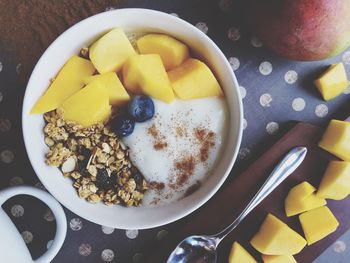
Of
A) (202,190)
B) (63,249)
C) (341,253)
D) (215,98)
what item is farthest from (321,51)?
(63,249)

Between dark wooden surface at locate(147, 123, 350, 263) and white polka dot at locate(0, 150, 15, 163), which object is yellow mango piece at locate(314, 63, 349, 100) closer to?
dark wooden surface at locate(147, 123, 350, 263)

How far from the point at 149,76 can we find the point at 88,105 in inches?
4.5

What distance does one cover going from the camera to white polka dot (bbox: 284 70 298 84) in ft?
3.49

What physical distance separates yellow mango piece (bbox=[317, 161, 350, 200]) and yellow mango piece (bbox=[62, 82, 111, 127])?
1.48ft

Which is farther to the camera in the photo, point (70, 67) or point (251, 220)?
point (251, 220)

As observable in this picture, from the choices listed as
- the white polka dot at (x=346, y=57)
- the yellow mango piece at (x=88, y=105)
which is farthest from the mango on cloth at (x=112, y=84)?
the white polka dot at (x=346, y=57)

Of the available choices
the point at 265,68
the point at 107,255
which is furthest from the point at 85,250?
the point at 265,68

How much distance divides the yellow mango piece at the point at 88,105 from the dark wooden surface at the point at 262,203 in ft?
1.01

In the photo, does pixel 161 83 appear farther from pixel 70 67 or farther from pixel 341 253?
pixel 341 253

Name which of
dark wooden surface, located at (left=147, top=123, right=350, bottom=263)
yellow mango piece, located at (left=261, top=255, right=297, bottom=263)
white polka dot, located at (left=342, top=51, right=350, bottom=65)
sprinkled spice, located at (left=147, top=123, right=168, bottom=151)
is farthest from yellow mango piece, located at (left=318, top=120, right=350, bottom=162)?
sprinkled spice, located at (left=147, top=123, right=168, bottom=151)

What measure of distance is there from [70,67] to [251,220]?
1.54ft

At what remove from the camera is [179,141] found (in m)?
0.96

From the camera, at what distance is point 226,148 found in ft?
3.21

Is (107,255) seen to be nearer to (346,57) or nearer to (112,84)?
(112,84)
